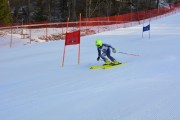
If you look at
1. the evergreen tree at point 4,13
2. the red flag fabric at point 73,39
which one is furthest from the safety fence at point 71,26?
the red flag fabric at point 73,39

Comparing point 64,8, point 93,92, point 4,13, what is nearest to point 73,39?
point 93,92

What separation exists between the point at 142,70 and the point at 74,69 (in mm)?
3451

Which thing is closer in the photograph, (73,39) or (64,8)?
(73,39)

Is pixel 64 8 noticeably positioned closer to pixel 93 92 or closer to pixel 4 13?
pixel 4 13

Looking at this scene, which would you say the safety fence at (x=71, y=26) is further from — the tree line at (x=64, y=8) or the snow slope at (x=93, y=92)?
the snow slope at (x=93, y=92)

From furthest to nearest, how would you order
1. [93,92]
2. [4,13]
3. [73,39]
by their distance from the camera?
[4,13]
[73,39]
[93,92]

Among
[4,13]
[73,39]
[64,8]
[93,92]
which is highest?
[64,8]

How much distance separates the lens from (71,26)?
44281mm

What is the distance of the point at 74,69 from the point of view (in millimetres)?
15945

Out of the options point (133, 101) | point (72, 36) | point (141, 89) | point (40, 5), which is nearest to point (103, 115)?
point (133, 101)

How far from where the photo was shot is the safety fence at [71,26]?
35.5m

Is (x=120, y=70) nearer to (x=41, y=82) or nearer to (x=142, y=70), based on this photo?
(x=142, y=70)

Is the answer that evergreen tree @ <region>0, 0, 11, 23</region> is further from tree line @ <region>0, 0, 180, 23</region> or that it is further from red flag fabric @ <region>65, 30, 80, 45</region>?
red flag fabric @ <region>65, 30, 80, 45</region>

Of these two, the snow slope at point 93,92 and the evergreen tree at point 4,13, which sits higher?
the evergreen tree at point 4,13
